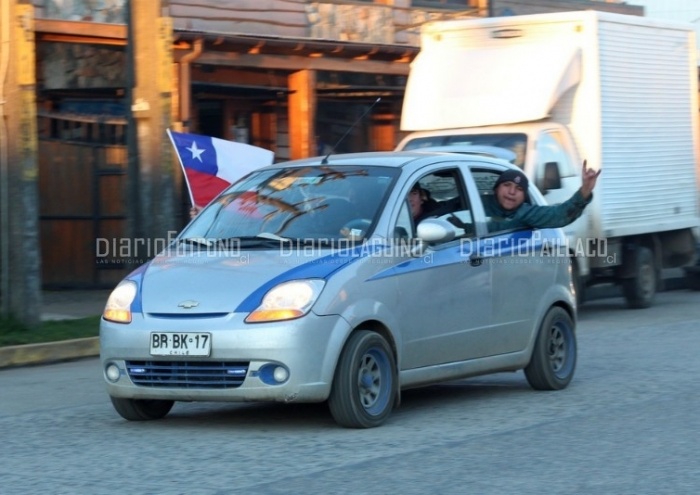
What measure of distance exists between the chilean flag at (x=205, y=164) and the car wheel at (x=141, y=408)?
16.3ft

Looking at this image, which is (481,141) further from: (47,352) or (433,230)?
(433,230)

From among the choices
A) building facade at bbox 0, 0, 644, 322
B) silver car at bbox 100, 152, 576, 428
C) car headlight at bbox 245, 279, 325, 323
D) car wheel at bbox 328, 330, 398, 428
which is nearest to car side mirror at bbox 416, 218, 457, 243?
silver car at bbox 100, 152, 576, 428

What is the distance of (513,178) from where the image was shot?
30.3ft

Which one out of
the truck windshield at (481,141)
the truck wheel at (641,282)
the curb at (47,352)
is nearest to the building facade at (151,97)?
the curb at (47,352)

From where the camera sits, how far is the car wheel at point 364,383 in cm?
742

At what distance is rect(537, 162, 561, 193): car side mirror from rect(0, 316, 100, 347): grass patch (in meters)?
5.12

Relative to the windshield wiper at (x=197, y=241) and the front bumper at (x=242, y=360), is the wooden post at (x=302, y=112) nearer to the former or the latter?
the windshield wiper at (x=197, y=241)

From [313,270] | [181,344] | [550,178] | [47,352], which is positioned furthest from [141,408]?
[550,178]

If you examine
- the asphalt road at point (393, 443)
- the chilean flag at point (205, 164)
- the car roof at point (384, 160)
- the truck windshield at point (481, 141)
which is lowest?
the asphalt road at point (393, 443)

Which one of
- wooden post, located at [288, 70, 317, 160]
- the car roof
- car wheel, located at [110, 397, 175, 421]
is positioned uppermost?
wooden post, located at [288, 70, 317, 160]

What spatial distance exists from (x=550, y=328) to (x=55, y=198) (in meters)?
9.70

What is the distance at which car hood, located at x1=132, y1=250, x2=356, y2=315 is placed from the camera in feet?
24.0

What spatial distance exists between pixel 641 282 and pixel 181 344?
9.91 meters

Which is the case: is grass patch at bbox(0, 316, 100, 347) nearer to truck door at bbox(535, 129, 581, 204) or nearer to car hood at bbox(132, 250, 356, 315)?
car hood at bbox(132, 250, 356, 315)
